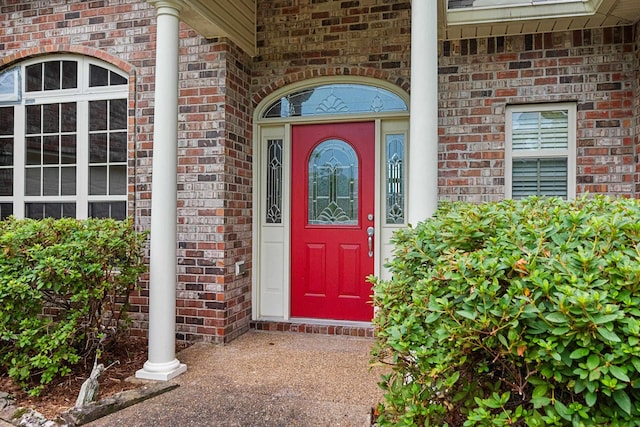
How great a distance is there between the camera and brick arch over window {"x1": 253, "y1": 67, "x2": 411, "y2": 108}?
4402mm

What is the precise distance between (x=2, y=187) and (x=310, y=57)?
3.80 meters

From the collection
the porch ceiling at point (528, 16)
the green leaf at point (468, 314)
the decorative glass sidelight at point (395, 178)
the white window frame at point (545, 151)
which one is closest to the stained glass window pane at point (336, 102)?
the decorative glass sidelight at point (395, 178)

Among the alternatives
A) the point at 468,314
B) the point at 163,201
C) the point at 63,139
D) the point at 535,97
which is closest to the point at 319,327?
the point at 163,201

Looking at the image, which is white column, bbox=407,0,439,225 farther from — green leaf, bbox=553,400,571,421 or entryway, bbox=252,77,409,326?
green leaf, bbox=553,400,571,421

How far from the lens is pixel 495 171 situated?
163 inches

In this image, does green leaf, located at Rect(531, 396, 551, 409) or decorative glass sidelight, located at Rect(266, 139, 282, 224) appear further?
decorative glass sidelight, located at Rect(266, 139, 282, 224)

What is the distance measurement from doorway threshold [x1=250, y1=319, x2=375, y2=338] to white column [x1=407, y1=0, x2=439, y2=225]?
188 cm

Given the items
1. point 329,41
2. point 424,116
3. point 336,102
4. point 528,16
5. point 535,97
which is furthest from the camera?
point 336,102

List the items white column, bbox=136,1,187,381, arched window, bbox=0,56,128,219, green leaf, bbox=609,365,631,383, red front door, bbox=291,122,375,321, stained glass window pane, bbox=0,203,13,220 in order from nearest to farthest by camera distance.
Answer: green leaf, bbox=609,365,631,383 < white column, bbox=136,1,187,381 < red front door, bbox=291,122,375,321 < arched window, bbox=0,56,128,219 < stained glass window pane, bbox=0,203,13,220

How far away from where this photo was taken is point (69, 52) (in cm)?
489

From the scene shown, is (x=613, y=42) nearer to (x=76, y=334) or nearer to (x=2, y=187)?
(x=76, y=334)

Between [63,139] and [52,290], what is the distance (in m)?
2.31

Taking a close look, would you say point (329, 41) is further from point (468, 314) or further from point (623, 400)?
point (623, 400)

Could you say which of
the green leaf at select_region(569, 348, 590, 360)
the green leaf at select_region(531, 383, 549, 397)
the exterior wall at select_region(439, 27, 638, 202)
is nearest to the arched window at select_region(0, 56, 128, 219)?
the exterior wall at select_region(439, 27, 638, 202)
